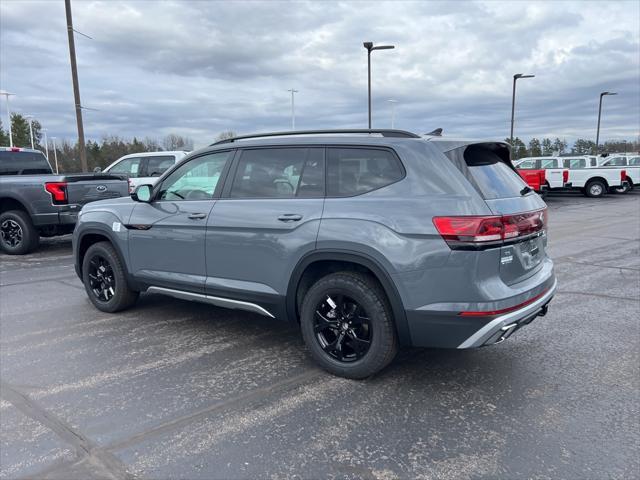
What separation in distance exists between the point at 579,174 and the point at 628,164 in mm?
3144

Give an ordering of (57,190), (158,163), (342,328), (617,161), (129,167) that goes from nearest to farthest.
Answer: (342,328), (57,190), (158,163), (129,167), (617,161)

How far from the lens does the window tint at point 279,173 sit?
12.5 ft

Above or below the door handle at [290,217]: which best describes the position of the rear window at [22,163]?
above

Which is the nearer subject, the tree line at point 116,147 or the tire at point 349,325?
the tire at point 349,325

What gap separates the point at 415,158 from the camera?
3.42 meters

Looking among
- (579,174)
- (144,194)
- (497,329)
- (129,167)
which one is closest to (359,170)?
(497,329)

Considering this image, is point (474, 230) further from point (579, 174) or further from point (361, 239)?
point (579, 174)

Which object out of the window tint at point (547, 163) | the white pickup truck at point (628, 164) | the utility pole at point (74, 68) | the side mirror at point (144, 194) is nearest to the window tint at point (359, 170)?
the side mirror at point (144, 194)

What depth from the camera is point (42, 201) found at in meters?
8.76

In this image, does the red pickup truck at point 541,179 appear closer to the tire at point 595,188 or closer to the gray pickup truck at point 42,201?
the tire at point 595,188

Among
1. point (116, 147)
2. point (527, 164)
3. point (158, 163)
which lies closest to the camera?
point (158, 163)

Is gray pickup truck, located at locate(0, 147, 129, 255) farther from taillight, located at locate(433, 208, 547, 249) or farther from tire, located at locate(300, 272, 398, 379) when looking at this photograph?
taillight, located at locate(433, 208, 547, 249)

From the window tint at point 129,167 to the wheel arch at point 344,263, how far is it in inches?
402

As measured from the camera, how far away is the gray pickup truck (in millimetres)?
8727
